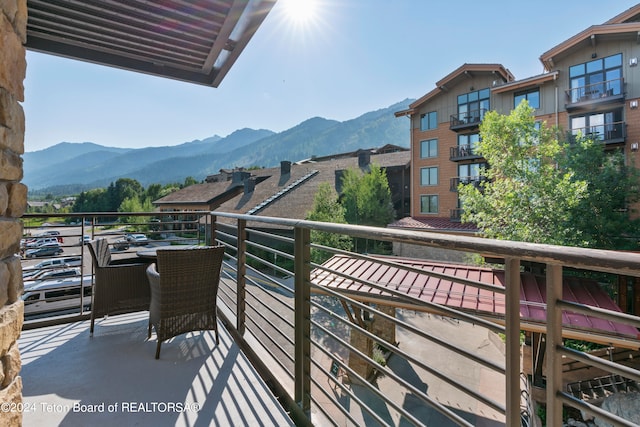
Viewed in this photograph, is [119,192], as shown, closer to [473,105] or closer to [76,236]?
[473,105]

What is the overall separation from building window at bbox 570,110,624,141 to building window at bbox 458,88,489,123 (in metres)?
3.99

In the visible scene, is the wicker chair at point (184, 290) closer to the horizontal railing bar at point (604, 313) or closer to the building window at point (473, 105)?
the horizontal railing bar at point (604, 313)

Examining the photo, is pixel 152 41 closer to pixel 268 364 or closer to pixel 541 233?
pixel 268 364

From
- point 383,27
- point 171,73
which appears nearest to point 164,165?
point 383,27

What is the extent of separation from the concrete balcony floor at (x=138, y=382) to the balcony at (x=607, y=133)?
53.8 ft

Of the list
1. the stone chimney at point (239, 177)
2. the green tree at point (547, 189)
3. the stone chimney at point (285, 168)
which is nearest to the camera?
the green tree at point (547, 189)

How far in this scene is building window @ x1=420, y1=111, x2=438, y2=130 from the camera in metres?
18.8

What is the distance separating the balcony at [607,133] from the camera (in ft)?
43.3

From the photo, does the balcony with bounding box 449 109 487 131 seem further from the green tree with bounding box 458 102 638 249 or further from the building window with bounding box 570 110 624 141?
the building window with bounding box 570 110 624 141

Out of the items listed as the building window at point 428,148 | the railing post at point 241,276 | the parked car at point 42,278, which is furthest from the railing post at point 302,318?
the building window at point 428,148

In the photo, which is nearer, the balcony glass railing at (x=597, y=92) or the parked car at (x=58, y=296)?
the parked car at (x=58, y=296)

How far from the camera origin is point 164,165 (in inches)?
6767

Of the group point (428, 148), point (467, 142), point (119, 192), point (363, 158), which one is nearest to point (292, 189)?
point (363, 158)

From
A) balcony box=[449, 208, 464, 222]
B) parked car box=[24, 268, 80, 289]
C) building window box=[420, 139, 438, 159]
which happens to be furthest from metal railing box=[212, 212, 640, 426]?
building window box=[420, 139, 438, 159]
